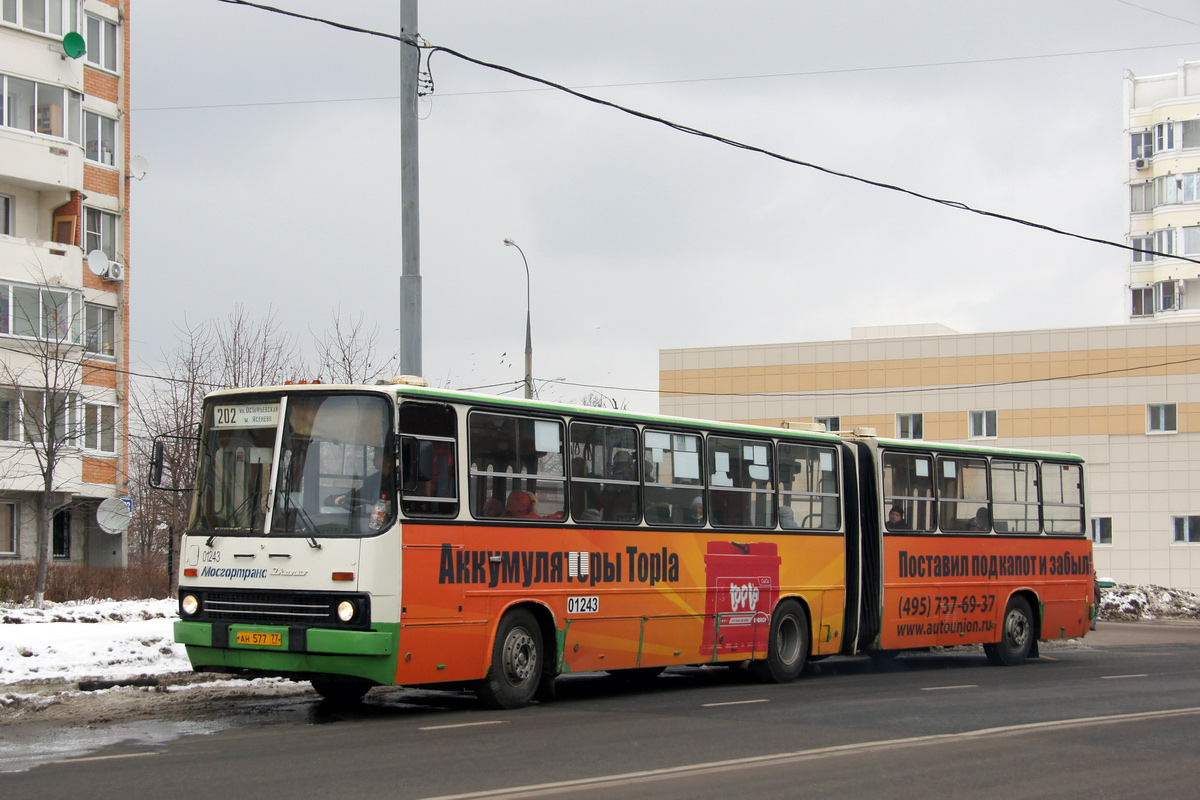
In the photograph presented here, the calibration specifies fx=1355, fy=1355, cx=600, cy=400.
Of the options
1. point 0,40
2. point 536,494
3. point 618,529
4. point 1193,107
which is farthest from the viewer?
point 1193,107

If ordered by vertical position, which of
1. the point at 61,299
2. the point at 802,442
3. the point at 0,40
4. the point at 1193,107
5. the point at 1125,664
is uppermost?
the point at 1193,107

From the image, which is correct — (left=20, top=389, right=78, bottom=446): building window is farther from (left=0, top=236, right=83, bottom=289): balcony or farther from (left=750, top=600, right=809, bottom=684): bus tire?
(left=750, top=600, right=809, bottom=684): bus tire

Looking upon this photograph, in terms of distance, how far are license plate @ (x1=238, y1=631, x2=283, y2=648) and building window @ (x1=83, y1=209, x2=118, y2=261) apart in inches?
1304

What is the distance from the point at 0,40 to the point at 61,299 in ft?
24.6

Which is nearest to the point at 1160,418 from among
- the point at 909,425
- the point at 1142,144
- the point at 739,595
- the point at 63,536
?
the point at 909,425

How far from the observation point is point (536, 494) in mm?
13547

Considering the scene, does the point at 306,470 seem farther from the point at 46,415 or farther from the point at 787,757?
A: the point at 46,415

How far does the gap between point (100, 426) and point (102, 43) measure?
40.2ft

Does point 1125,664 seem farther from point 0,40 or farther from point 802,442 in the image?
point 0,40

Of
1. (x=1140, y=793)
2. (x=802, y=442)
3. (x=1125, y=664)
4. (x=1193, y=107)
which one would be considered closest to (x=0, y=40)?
(x=802, y=442)

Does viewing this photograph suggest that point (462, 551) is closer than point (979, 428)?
Yes

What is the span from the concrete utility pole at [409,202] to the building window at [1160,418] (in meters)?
38.7

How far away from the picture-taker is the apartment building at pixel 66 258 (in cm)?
3794

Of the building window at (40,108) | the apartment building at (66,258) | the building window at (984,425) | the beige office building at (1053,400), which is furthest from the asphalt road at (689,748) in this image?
the building window at (984,425)
